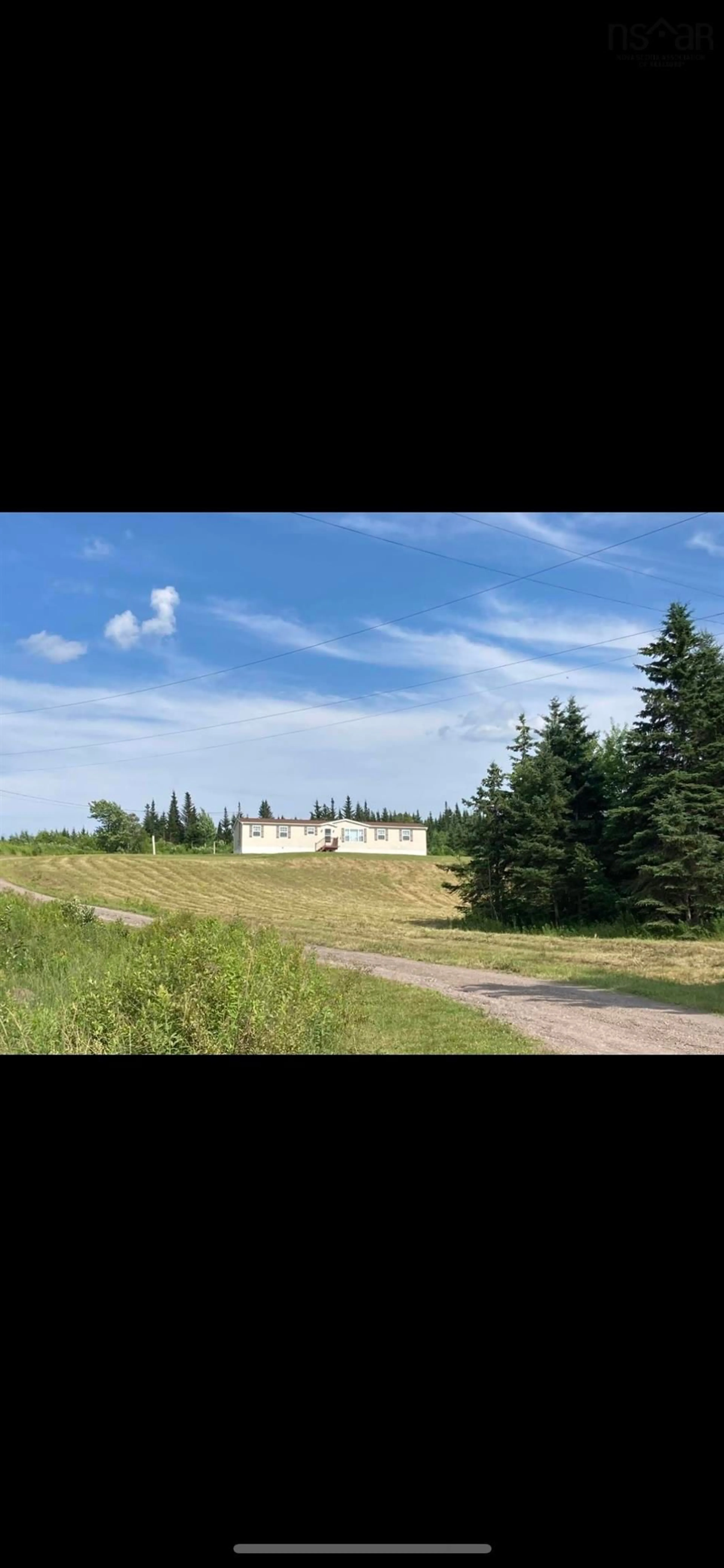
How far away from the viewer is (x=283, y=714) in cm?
332

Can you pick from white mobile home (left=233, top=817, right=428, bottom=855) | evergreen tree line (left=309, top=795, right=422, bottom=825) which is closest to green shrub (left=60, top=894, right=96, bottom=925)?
white mobile home (left=233, top=817, right=428, bottom=855)

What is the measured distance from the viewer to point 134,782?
3.27m

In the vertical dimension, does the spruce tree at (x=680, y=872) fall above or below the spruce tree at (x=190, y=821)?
below

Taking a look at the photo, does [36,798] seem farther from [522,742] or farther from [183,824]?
[522,742]

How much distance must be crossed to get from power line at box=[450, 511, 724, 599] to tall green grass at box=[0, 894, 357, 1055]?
Answer: 175cm

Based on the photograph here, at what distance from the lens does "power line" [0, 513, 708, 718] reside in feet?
8.94

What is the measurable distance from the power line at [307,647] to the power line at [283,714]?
5.6 inches

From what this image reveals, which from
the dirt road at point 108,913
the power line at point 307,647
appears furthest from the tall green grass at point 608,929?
the power line at point 307,647

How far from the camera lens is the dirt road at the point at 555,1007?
3.98m

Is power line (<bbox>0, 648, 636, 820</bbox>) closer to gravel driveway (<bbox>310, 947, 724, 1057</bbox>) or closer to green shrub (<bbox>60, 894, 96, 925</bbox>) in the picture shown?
green shrub (<bbox>60, 894, 96, 925</bbox>)

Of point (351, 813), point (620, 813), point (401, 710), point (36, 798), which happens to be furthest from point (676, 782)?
point (36, 798)

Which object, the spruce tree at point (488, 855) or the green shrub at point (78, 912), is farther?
the spruce tree at point (488, 855)

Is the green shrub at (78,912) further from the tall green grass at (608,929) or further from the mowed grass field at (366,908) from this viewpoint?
the tall green grass at (608,929)
